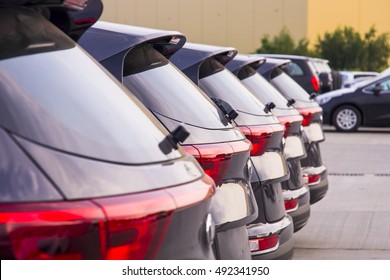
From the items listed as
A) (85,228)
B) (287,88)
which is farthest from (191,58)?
(287,88)

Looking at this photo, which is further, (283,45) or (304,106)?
(283,45)

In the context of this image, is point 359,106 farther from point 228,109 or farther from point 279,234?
point 228,109

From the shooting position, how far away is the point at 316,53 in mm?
83688

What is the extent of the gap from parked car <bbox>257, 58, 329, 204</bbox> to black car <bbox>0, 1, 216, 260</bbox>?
709 cm

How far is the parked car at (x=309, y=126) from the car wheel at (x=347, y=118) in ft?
52.4

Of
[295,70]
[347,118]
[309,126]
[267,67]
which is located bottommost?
[347,118]

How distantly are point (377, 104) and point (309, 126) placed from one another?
1714 centimetres

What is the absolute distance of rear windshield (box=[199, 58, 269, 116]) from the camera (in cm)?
Result: 735

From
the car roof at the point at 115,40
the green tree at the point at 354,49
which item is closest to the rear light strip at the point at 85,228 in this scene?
the car roof at the point at 115,40

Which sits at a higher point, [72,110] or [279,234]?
[72,110]

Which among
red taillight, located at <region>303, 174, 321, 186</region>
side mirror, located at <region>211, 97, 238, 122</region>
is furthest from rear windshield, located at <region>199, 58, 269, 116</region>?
red taillight, located at <region>303, 174, 321, 186</region>

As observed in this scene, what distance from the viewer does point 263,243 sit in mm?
6840
